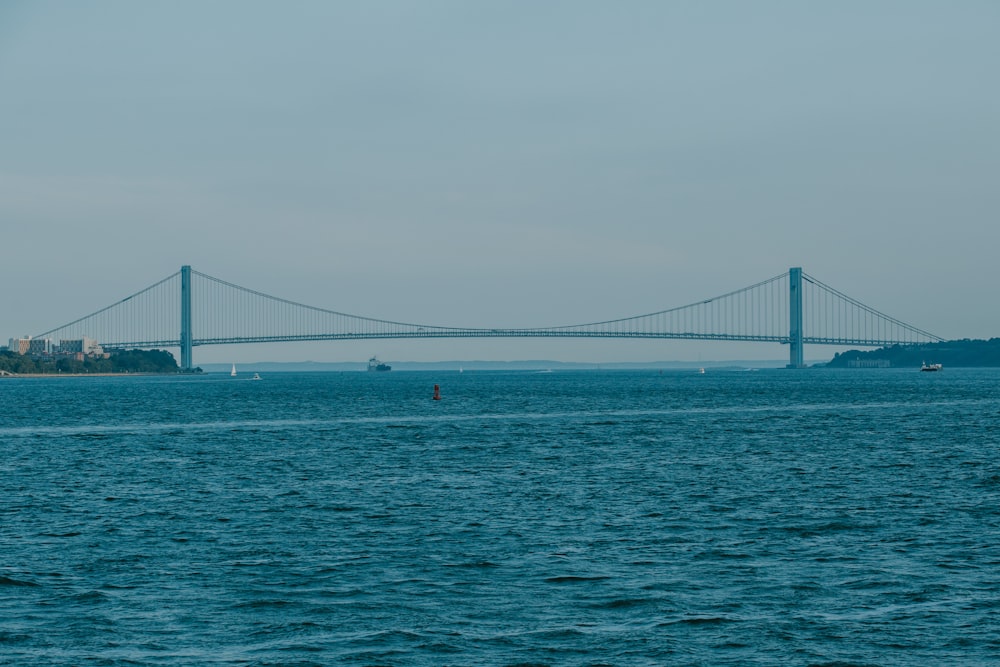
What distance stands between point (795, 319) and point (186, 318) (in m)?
89.0

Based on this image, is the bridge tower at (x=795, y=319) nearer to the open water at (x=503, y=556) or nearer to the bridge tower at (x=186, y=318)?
the bridge tower at (x=186, y=318)

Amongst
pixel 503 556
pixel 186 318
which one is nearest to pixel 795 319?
pixel 186 318

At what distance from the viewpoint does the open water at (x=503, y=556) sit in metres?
13.2

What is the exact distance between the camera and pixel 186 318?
172625 mm

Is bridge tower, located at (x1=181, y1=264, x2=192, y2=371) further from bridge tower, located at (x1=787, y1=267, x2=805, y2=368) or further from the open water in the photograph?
the open water

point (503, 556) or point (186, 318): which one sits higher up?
point (186, 318)

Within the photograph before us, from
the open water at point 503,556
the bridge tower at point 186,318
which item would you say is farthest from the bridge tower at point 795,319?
the open water at point 503,556

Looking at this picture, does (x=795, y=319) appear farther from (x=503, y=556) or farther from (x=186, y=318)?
(x=503, y=556)

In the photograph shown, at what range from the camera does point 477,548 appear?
1894 centimetres

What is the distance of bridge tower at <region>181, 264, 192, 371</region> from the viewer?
6590 inches

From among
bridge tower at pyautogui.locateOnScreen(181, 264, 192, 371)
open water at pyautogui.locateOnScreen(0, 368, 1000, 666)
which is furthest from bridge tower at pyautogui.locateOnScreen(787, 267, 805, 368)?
open water at pyautogui.locateOnScreen(0, 368, 1000, 666)

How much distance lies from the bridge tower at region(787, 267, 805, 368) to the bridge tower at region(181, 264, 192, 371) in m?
84.7

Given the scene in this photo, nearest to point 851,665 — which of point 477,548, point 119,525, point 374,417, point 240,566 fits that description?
point 477,548

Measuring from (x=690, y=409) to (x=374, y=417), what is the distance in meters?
19.7
